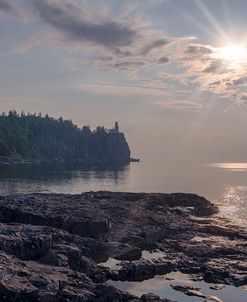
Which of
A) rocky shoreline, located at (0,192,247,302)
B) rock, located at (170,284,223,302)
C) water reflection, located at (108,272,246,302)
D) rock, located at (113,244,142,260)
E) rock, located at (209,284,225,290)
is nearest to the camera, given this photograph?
rocky shoreline, located at (0,192,247,302)

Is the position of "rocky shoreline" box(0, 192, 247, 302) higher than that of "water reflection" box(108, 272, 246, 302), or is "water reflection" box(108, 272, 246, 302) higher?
"rocky shoreline" box(0, 192, 247, 302)

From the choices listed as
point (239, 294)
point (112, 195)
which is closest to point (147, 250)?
point (239, 294)

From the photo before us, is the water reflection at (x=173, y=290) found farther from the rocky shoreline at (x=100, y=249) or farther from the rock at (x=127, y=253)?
the rock at (x=127, y=253)

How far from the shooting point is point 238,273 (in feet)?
125

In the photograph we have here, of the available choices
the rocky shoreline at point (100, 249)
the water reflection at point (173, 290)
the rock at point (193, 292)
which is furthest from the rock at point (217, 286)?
the rock at point (193, 292)

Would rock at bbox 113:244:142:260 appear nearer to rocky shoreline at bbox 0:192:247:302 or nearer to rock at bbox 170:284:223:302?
rocky shoreline at bbox 0:192:247:302

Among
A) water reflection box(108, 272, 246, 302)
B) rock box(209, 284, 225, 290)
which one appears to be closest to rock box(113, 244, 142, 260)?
water reflection box(108, 272, 246, 302)

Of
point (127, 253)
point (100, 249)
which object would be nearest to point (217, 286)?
point (127, 253)

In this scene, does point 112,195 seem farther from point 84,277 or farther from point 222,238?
point 84,277

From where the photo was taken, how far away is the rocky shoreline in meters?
27.9

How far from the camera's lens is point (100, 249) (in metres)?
43.2

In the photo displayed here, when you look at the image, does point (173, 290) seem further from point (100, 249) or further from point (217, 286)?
point (100, 249)

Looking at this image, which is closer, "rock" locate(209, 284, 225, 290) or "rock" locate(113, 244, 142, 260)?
"rock" locate(209, 284, 225, 290)

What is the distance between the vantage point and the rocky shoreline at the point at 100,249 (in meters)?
27.9
